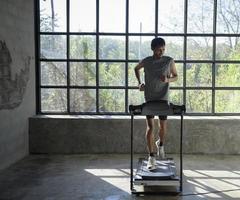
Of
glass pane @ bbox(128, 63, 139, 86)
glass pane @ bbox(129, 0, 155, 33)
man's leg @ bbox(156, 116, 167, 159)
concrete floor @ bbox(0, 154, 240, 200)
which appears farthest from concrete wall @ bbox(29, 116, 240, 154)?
glass pane @ bbox(129, 0, 155, 33)

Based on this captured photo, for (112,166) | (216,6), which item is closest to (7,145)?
(112,166)

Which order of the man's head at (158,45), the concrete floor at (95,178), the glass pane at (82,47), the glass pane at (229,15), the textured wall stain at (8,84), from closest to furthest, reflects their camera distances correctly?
the concrete floor at (95,178), the man's head at (158,45), the textured wall stain at (8,84), the glass pane at (229,15), the glass pane at (82,47)

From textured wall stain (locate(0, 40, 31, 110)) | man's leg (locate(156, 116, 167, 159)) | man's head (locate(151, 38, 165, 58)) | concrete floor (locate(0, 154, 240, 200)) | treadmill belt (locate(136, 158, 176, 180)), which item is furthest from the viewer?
textured wall stain (locate(0, 40, 31, 110))

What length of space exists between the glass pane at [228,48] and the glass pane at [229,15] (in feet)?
0.55

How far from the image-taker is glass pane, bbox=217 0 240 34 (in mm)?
7262

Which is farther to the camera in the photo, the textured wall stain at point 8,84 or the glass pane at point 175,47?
the glass pane at point 175,47

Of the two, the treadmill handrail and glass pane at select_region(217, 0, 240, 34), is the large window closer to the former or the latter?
glass pane at select_region(217, 0, 240, 34)

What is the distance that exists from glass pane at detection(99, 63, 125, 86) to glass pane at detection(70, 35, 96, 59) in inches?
11.8

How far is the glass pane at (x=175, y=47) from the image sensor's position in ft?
24.1

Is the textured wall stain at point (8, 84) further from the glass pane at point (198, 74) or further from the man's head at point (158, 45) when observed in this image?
the glass pane at point (198, 74)

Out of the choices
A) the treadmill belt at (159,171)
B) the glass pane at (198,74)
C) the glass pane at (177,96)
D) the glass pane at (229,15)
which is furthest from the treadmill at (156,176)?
the glass pane at (229,15)

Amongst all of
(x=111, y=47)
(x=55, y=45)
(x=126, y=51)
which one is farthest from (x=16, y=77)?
(x=126, y=51)

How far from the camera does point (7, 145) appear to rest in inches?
239

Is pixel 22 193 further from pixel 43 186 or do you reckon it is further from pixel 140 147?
Answer: pixel 140 147
